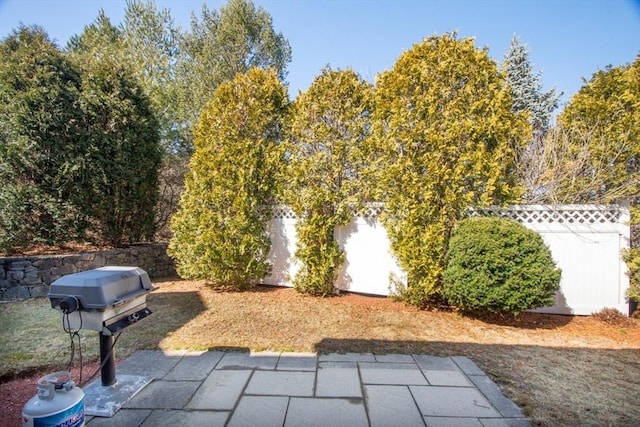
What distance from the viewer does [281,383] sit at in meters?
2.60

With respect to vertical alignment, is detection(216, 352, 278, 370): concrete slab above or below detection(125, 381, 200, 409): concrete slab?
above

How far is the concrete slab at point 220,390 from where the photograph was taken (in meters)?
2.30

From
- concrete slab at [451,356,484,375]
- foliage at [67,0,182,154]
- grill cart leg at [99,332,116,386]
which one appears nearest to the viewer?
grill cart leg at [99,332,116,386]

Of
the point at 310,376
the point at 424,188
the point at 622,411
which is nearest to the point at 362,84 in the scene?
the point at 424,188

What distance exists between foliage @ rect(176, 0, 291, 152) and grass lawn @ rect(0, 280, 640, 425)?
8719 mm

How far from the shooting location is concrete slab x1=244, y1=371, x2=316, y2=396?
2473 millimetres

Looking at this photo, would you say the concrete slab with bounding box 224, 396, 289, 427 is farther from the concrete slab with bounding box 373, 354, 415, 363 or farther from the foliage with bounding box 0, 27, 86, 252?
the foliage with bounding box 0, 27, 86, 252

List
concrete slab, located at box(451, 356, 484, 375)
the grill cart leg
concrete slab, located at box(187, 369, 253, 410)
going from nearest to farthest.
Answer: concrete slab, located at box(187, 369, 253, 410) < the grill cart leg < concrete slab, located at box(451, 356, 484, 375)

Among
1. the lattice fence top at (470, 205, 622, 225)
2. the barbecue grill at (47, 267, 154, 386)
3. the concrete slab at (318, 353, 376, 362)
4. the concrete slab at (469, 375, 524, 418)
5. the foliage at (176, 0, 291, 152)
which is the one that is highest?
the foliage at (176, 0, 291, 152)

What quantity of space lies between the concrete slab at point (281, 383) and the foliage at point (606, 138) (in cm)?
484

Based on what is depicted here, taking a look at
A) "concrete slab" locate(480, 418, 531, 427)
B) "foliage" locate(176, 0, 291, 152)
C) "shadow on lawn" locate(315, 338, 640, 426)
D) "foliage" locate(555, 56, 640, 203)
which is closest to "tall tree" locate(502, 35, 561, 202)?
"foliage" locate(555, 56, 640, 203)

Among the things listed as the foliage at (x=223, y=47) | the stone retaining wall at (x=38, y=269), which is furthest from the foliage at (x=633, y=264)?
the foliage at (x=223, y=47)

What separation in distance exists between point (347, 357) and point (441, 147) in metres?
3.15

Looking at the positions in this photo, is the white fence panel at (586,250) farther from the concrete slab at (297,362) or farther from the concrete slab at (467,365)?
the concrete slab at (297,362)
